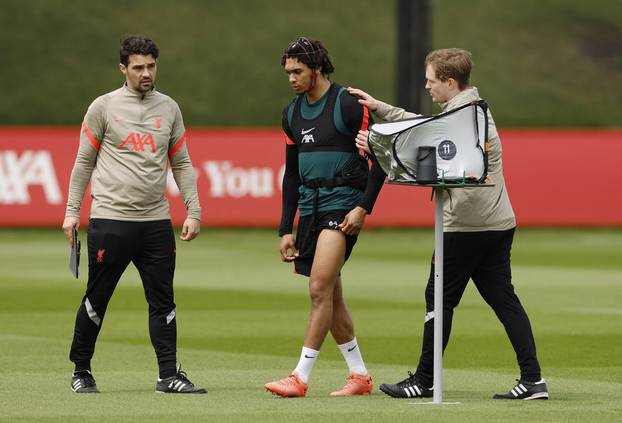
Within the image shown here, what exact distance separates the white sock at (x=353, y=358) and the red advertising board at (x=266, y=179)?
51.1ft

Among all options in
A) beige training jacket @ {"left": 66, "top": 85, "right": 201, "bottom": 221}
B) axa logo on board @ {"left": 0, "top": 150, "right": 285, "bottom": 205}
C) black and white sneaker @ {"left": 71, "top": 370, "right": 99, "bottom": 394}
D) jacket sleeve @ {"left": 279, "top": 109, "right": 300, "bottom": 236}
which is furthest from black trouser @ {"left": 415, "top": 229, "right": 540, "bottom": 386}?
axa logo on board @ {"left": 0, "top": 150, "right": 285, "bottom": 205}

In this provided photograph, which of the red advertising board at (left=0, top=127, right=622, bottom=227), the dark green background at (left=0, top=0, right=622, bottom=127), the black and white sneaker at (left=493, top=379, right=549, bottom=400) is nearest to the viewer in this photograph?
the black and white sneaker at (left=493, top=379, right=549, bottom=400)

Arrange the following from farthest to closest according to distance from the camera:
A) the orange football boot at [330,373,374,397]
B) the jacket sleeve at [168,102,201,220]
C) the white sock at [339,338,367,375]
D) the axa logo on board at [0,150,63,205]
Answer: the axa logo on board at [0,150,63,205], the jacket sleeve at [168,102,201,220], the white sock at [339,338,367,375], the orange football boot at [330,373,374,397]

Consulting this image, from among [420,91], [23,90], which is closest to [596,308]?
[420,91]

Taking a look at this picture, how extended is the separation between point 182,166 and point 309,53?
117 cm

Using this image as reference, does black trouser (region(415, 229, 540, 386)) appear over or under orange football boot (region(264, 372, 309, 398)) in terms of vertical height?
over

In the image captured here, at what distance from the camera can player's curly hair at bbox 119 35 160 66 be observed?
9383 mm

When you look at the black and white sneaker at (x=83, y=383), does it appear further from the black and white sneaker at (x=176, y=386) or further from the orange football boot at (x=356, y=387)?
the orange football boot at (x=356, y=387)

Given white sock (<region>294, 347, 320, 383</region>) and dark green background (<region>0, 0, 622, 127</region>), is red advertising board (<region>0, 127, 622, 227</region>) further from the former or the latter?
dark green background (<region>0, 0, 622, 127</region>)

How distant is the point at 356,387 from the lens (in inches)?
372

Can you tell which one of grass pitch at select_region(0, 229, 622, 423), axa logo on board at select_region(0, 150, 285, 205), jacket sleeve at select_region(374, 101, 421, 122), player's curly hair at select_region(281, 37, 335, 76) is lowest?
grass pitch at select_region(0, 229, 622, 423)

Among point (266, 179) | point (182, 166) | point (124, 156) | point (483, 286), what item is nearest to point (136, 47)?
point (124, 156)

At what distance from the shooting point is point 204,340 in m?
12.6

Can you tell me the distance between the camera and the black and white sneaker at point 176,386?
9.43 metres
